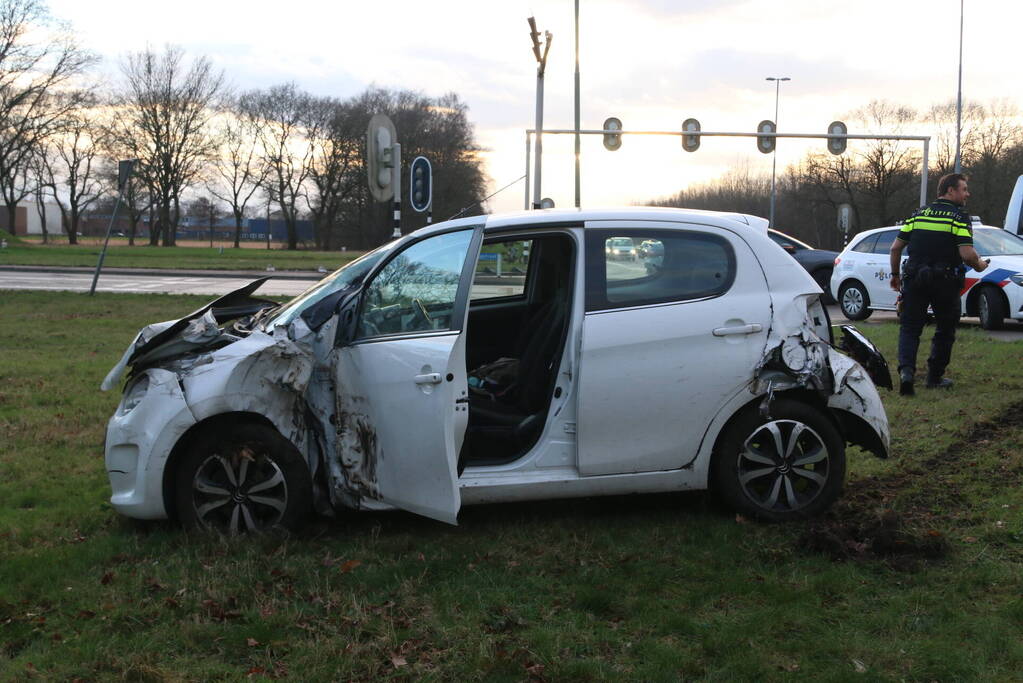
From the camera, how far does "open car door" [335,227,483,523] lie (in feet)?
14.4

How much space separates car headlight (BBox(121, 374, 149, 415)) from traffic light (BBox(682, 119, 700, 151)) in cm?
2340

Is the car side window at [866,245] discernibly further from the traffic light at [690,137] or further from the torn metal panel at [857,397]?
the torn metal panel at [857,397]

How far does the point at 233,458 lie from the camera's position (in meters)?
4.61

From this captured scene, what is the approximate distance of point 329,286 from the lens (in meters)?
5.17

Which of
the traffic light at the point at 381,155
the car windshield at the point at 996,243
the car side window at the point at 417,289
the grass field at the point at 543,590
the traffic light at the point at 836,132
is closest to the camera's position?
the grass field at the point at 543,590

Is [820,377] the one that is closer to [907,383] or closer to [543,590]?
[543,590]

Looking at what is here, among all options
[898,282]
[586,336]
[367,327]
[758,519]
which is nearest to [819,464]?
[758,519]

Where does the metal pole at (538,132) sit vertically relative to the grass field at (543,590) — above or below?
above

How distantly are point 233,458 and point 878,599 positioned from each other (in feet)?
9.75

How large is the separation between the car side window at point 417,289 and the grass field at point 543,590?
1.08 metres

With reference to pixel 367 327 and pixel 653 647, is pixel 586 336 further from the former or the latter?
pixel 653 647

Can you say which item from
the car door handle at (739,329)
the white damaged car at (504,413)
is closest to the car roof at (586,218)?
the white damaged car at (504,413)

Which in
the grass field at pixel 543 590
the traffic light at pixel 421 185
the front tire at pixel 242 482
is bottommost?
the grass field at pixel 543 590

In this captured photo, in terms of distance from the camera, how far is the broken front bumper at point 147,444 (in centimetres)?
455
